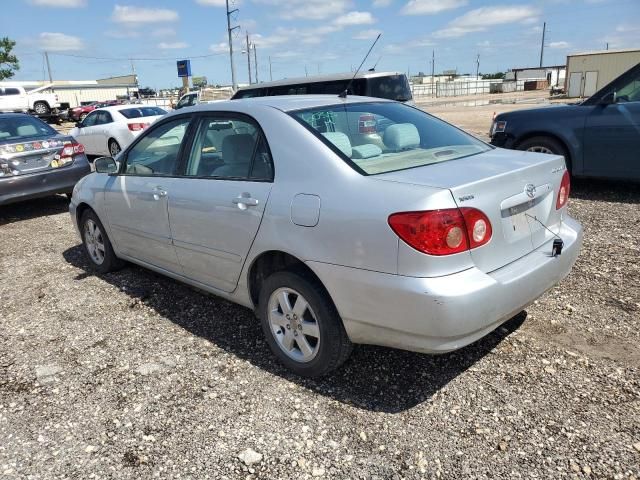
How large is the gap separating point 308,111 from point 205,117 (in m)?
0.87

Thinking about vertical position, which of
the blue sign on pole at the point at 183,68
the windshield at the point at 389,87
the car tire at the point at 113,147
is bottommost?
the car tire at the point at 113,147

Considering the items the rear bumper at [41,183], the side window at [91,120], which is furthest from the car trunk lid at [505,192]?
the side window at [91,120]

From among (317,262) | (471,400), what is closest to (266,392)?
(317,262)

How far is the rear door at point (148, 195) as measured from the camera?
12.8 ft

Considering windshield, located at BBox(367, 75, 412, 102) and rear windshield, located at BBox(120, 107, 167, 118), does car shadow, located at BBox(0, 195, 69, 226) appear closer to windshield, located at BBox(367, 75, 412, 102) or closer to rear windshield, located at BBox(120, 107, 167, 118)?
rear windshield, located at BBox(120, 107, 167, 118)

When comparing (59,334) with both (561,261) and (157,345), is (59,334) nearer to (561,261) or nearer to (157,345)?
(157,345)

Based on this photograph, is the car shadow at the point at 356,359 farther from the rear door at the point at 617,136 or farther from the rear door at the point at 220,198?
the rear door at the point at 617,136

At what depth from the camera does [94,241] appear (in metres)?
5.16

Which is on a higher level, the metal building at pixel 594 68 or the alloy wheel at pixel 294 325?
the metal building at pixel 594 68

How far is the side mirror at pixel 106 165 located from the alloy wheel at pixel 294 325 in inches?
86.3

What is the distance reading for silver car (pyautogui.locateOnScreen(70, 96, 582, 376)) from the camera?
244cm

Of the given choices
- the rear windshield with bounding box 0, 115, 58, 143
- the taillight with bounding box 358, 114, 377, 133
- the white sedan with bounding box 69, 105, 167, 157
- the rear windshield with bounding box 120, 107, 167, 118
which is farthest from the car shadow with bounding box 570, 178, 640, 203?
the rear windshield with bounding box 120, 107, 167, 118

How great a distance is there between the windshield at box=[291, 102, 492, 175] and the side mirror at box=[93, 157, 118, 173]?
2.05 metres

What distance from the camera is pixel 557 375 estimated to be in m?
3.01
